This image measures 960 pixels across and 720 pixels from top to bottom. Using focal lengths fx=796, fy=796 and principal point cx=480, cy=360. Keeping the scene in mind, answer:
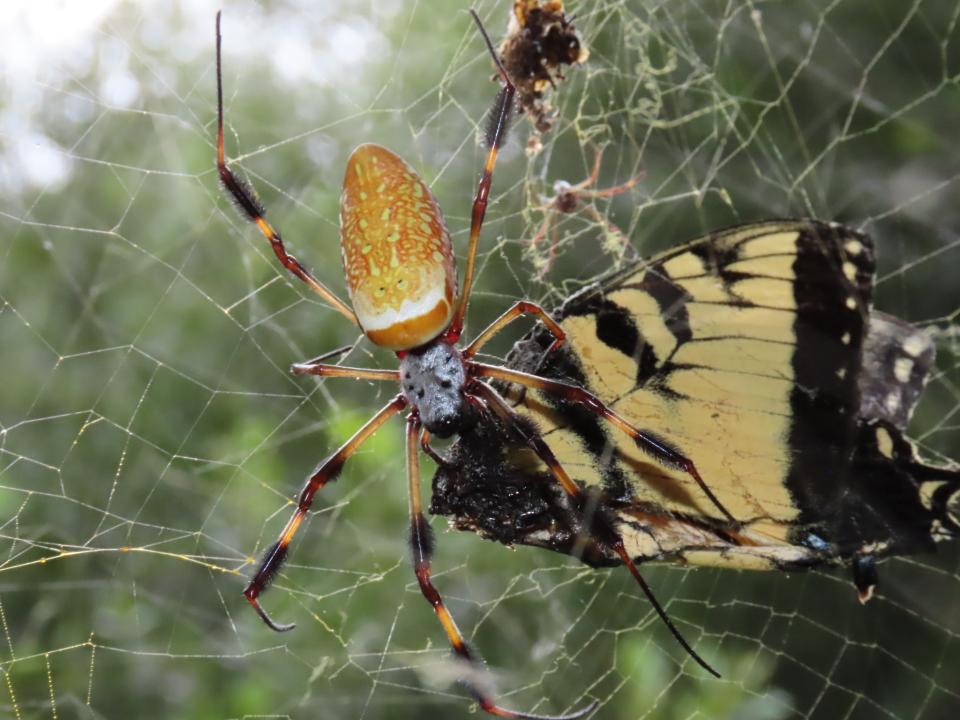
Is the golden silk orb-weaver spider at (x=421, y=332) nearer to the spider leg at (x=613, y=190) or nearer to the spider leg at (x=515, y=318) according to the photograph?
the spider leg at (x=515, y=318)

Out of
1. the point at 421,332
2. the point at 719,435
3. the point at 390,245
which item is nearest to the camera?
the point at 390,245

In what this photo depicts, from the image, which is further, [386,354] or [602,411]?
[386,354]

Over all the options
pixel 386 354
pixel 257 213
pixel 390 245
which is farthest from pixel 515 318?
pixel 386 354

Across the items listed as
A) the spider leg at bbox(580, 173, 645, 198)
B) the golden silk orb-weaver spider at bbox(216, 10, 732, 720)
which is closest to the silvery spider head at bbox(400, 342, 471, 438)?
the golden silk orb-weaver spider at bbox(216, 10, 732, 720)

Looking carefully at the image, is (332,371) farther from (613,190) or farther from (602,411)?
(613,190)

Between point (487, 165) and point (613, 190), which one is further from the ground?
point (487, 165)
